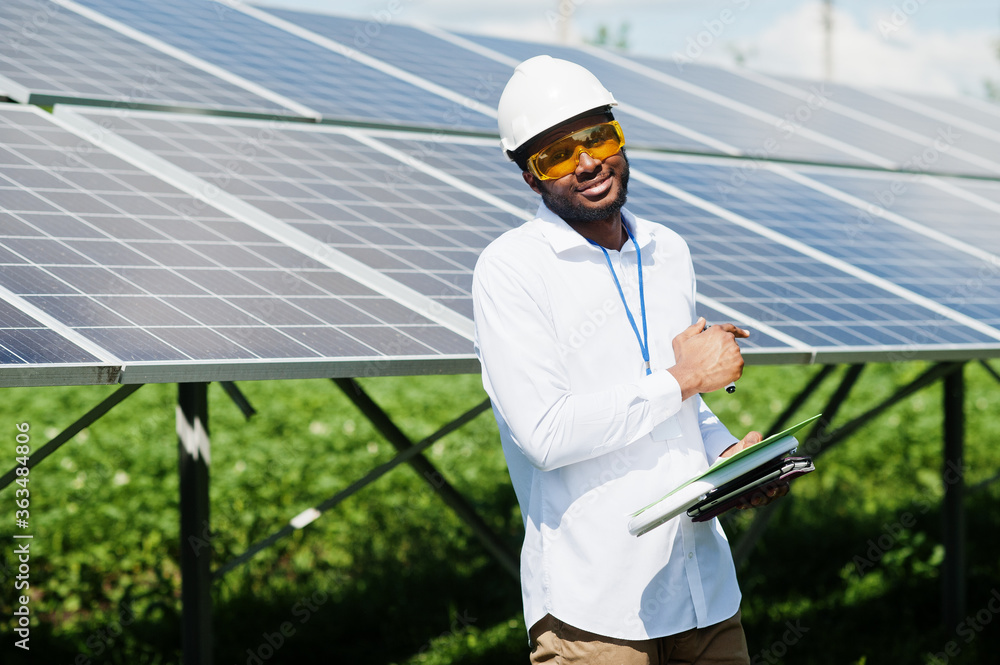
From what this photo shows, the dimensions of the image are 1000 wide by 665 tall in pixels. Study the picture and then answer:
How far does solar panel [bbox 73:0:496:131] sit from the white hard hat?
9.90ft

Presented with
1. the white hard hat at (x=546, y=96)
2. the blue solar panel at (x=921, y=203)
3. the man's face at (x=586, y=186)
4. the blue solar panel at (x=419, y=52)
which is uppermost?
the blue solar panel at (x=419, y=52)

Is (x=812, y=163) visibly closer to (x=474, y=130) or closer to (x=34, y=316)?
(x=474, y=130)

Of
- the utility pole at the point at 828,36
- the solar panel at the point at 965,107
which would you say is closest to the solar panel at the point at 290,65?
the solar panel at the point at 965,107

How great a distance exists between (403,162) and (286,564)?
3.39 metres

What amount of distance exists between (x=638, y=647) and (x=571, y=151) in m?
1.32

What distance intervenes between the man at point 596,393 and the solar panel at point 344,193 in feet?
3.68

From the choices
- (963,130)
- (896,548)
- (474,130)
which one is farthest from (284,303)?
(963,130)

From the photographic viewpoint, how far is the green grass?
587cm

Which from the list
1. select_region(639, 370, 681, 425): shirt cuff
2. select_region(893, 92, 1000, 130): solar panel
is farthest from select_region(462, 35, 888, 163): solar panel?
select_region(639, 370, 681, 425): shirt cuff

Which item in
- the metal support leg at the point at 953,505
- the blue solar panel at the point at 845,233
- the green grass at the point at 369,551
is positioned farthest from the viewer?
the metal support leg at the point at 953,505

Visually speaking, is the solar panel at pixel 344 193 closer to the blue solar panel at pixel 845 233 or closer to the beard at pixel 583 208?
the beard at pixel 583 208

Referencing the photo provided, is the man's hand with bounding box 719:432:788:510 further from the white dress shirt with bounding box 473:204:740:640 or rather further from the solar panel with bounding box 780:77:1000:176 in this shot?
the solar panel with bounding box 780:77:1000:176

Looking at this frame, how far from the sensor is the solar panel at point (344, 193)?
4.01 meters

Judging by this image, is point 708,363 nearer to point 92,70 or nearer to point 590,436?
point 590,436
